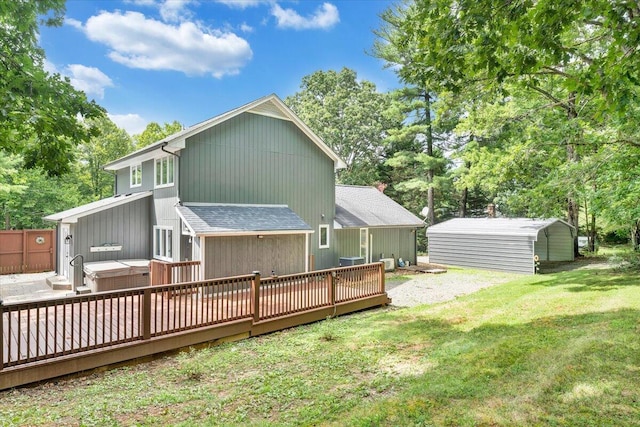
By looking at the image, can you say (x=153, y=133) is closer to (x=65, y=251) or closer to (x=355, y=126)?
(x=355, y=126)

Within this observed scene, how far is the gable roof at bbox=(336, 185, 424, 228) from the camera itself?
16.8m

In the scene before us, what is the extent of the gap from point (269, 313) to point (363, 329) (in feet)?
6.85

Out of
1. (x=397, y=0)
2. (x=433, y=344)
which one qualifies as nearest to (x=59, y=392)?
(x=433, y=344)

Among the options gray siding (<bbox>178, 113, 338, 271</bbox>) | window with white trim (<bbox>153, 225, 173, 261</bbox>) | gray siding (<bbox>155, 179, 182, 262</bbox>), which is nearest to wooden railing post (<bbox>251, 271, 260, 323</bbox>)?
gray siding (<bbox>155, 179, 182, 262</bbox>)

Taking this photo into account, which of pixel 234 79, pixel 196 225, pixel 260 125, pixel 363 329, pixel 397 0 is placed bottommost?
pixel 363 329

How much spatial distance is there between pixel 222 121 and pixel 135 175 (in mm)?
5666

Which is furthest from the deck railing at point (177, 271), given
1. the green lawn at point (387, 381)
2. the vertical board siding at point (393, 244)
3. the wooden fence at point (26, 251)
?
the vertical board siding at point (393, 244)

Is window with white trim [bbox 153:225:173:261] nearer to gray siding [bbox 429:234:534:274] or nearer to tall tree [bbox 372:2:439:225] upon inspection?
gray siding [bbox 429:234:534:274]

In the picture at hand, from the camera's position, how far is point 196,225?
33.6 ft

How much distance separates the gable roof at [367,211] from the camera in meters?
16.8

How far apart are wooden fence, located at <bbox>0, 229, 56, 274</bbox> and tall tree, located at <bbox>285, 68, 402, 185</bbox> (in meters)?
22.7

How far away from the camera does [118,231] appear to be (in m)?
12.6

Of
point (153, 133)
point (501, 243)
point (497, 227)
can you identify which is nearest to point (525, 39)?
point (501, 243)

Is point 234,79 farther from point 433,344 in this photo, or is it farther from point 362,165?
point 433,344
